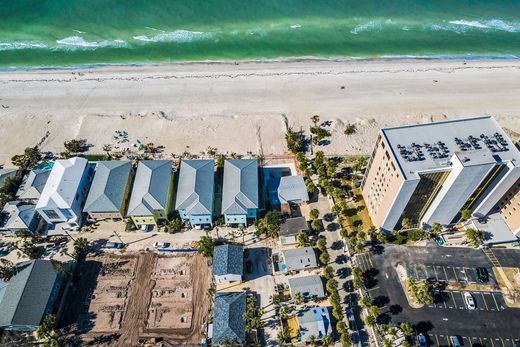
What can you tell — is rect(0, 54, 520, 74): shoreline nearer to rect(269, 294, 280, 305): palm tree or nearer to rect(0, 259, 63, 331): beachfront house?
rect(0, 259, 63, 331): beachfront house

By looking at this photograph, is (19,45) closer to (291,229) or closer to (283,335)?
(291,229)

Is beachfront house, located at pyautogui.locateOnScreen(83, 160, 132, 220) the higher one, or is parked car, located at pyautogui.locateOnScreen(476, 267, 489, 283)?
beachfront house, located at pyautogui.locateOnScreen(83, 160, 132, 220)

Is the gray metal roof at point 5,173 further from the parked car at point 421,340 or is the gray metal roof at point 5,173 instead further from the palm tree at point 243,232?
the parked car at point 421,340

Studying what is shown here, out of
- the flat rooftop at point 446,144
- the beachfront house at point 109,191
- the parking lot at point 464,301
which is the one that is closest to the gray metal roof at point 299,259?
the parking lot at point 464,301

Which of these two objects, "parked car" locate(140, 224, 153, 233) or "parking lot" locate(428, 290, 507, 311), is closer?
"parking lot" locate(428, 290, 507, 311)

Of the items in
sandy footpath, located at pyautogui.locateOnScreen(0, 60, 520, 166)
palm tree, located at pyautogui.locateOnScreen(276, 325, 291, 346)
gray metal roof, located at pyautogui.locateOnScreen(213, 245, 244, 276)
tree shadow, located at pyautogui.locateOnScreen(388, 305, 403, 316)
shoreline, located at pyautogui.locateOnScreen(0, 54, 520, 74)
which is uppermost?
shoreline, located at pyautogui.locateOnScreen(0, 54, 520, 74)

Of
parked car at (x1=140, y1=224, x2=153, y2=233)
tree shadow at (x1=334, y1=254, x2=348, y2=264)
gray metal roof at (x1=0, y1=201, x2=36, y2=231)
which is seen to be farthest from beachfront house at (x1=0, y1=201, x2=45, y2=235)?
tree shadow at (x1=334, y1=254, x2=348, y2=264)
